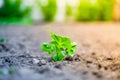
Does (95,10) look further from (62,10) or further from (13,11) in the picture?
(13,11)

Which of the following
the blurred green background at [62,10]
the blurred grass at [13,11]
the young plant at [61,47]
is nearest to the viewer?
the young plant at [61,47]

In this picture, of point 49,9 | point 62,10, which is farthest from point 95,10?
point 49,9

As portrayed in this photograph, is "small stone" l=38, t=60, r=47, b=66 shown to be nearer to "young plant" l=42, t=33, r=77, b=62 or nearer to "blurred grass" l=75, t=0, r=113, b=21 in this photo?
"young plant" l=42, t=33, r=77, b=62

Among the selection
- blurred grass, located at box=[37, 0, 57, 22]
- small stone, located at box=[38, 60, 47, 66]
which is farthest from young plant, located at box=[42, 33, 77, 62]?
blurred grass, located at box=[37, 0, 57, 22]

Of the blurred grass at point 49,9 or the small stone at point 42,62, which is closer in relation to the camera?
the small stone at point 42,62

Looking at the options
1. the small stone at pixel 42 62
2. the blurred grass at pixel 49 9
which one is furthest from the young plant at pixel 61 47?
the blurred grass at pixel 49 9

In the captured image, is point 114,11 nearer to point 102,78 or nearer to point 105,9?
point 105,9

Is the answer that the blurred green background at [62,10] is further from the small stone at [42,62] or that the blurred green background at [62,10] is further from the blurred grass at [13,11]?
the small stone at [42,62]

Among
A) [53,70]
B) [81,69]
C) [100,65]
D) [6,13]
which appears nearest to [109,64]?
[100,65]

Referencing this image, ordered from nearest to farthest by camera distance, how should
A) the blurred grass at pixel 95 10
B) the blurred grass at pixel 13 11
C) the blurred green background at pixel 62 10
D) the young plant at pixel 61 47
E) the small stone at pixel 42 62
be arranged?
the small stone at pixel 42 62 → the young plant at pixel 61 47 → the blurred grass at pixel 13 11 → the blurred green background at pixel 62 10 → the blurred grass at pixel 95 10
